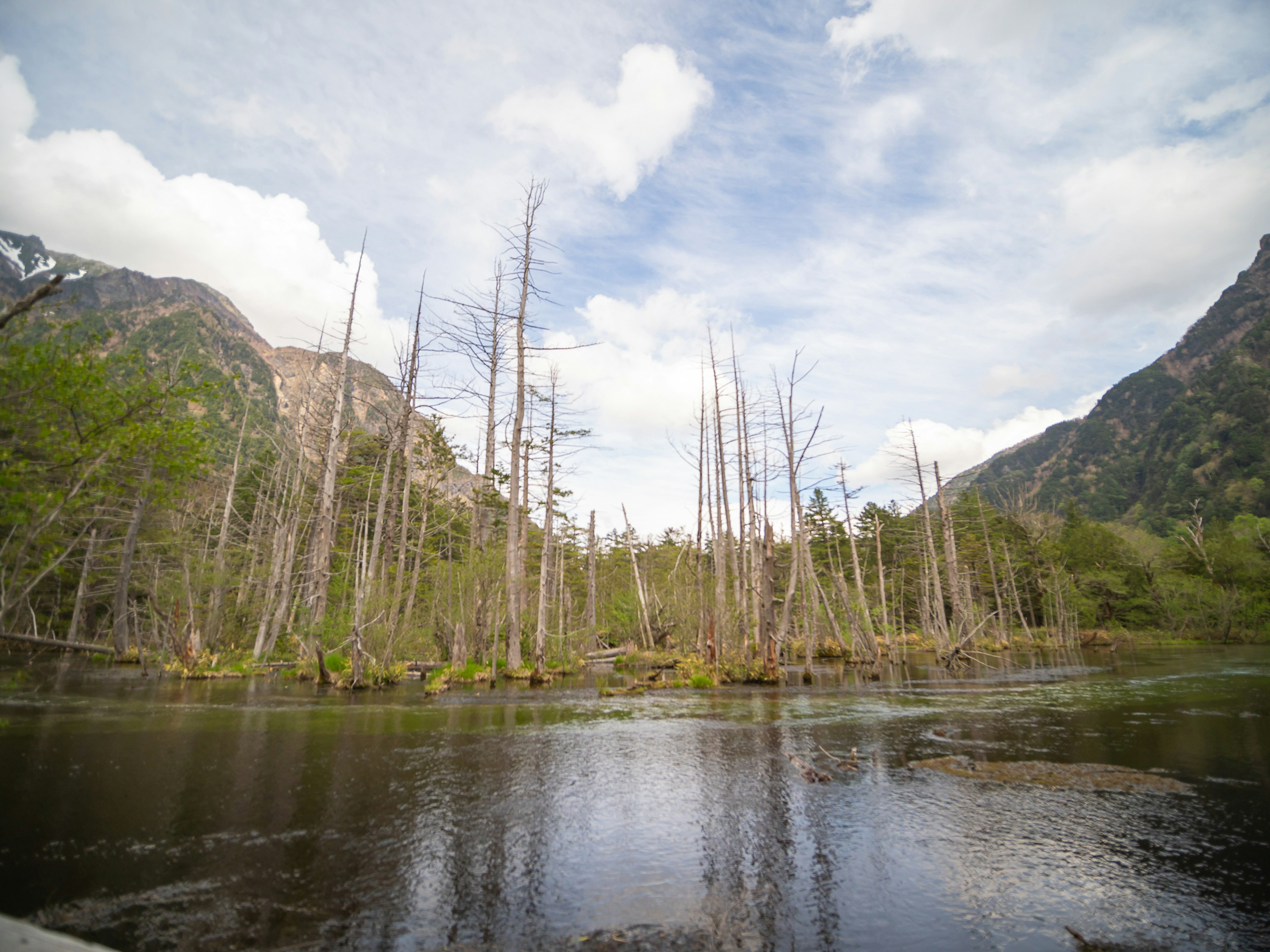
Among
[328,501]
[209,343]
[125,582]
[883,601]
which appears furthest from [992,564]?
[209,343]

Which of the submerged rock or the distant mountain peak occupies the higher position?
the distant mountain peak

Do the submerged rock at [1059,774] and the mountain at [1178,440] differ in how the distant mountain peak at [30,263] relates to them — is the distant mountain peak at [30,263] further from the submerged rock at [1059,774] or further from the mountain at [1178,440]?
the mountain at [1178,440]

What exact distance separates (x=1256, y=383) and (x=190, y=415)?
341ft

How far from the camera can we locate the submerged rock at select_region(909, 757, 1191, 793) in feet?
23.7

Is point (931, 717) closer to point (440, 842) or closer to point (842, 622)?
point (440, 842)

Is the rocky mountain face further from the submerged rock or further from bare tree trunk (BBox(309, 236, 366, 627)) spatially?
the submerged rock

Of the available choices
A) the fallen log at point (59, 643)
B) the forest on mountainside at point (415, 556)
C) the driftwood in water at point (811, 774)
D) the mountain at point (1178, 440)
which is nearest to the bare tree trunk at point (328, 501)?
the forest on mountainside at point (415, 556)

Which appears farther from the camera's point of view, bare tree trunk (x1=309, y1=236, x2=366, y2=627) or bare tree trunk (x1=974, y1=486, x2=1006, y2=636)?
bare tree trunk (x1=974, y1=486, x2=1006, y2=636)

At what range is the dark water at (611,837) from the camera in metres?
3.96

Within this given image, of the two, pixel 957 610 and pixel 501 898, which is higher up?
pixel 957 610

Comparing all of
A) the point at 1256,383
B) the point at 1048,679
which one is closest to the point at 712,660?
the point at 1048,679

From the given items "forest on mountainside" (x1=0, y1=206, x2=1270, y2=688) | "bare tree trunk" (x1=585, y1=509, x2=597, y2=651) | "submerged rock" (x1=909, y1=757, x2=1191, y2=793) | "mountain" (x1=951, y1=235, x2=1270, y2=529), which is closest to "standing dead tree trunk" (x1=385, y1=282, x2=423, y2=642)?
"forest on mountainside" (x1=0, y1=206, x2=1270, y2=688)

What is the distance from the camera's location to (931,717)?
42.0 ft

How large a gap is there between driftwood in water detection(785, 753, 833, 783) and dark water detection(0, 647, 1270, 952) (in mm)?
120
